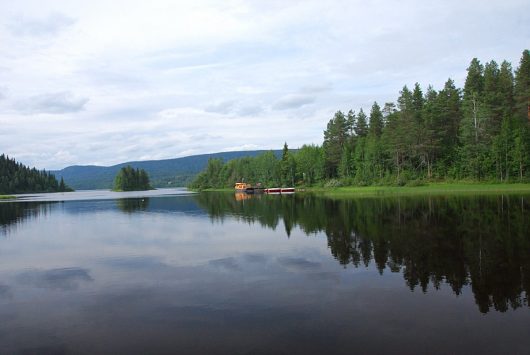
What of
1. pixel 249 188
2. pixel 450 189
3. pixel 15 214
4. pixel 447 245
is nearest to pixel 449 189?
pixel 450 189

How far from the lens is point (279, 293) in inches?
791

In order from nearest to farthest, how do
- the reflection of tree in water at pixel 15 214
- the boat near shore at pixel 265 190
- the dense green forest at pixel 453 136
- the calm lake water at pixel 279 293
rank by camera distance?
the calm lake water at pixel 279 293 < the reflection of tree in water at pixel 15 214 < the dense green forest at pixel 453 136 < the boat near shore at pixel 265 190

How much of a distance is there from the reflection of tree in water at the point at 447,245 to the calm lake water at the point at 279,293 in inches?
4.4

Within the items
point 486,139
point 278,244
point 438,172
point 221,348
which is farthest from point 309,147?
point 221,348

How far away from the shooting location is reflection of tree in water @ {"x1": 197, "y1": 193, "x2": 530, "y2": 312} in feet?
66.8

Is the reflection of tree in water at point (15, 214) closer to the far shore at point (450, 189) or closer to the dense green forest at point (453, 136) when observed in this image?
the far shore at point (450, 189)

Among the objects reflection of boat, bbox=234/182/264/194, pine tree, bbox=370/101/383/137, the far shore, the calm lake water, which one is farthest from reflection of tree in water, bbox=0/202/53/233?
pine tree, bbox=370/101/383/137

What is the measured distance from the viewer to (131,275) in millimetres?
25234

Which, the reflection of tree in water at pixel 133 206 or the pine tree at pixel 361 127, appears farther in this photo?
the pine tree at pixel 361 127

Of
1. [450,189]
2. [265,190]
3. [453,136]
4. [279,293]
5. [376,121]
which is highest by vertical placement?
[376,121]

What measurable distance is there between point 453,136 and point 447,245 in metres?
87.8

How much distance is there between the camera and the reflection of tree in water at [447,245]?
20359 mm

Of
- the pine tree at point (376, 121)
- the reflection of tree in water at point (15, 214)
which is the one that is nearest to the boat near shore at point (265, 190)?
the pine tree at point (376, 121)

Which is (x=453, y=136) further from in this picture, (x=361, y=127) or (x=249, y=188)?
(x=249, y=188)
